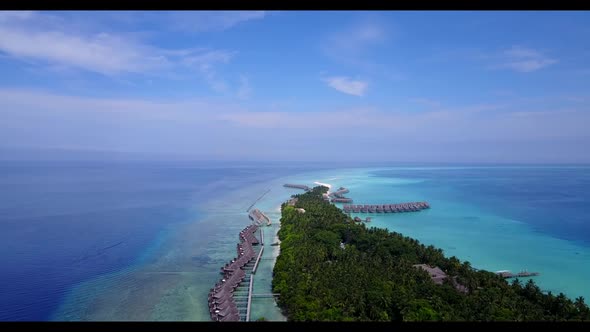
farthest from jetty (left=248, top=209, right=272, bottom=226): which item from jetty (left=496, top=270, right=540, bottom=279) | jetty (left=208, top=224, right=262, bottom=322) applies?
jetty (left=496, top=270, right=540, bottom=279)

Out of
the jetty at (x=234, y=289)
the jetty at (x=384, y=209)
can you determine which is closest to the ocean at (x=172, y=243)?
the jetty at (x=234, y=289)

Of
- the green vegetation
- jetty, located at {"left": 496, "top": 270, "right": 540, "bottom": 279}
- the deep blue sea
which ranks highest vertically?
Answer: the green vegetation

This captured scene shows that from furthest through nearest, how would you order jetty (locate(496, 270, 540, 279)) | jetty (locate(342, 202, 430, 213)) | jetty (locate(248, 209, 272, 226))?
jetty (locate(342, 202, 430, 213))
jetty (locate(248, 209, 272, 226))
jetty (locate(496, 270, 540, 279))

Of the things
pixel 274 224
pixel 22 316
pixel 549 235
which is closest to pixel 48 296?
pixel 22 316

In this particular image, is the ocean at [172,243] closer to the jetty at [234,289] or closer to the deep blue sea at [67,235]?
the deep blue sea at [67,235]

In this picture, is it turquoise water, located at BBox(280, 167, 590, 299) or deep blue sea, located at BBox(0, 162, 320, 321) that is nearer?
deep blue sea, located at BBox(0, 162, 320, 321)

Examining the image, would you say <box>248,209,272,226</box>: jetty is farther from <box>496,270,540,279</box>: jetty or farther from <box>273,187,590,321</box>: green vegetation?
<box>496,270,540,279</box>: jetty
